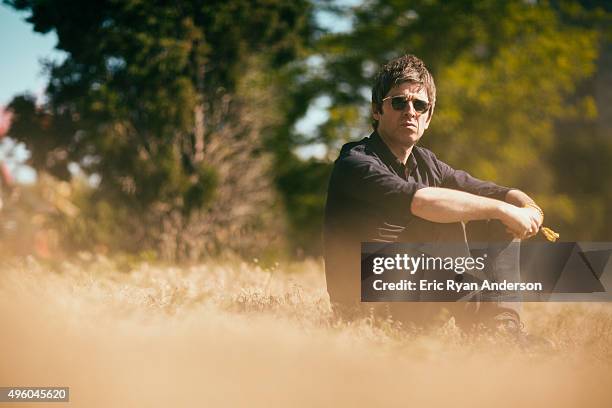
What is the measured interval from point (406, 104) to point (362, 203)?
740 mm

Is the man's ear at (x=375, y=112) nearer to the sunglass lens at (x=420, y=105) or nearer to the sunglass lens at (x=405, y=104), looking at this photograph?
the sunglass lens at (x=405, y=104)

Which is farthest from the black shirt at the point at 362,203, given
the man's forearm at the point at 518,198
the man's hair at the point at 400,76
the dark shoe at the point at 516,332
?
the dark shoe at the point at 516,332

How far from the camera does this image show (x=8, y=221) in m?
7.25

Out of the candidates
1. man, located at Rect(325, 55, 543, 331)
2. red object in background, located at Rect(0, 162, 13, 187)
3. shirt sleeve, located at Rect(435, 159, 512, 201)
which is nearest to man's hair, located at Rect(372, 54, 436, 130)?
man, located at Rect(325, 55, 543, 331)

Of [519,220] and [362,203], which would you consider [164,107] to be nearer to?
[362,203]

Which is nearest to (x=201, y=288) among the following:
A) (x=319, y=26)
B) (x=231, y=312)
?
(x=231, y=312)

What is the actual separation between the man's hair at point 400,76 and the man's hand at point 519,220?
0.92 m

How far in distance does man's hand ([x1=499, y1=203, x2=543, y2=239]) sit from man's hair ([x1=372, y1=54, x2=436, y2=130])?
92cm

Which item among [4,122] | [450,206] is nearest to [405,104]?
[450,206]

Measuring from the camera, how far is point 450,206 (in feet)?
10.1

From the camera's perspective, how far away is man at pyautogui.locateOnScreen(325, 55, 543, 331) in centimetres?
312

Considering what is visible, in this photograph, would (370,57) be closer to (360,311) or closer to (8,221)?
(8,221)

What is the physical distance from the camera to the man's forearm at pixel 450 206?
10.0 ft

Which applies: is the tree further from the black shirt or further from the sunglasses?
the black shirt
